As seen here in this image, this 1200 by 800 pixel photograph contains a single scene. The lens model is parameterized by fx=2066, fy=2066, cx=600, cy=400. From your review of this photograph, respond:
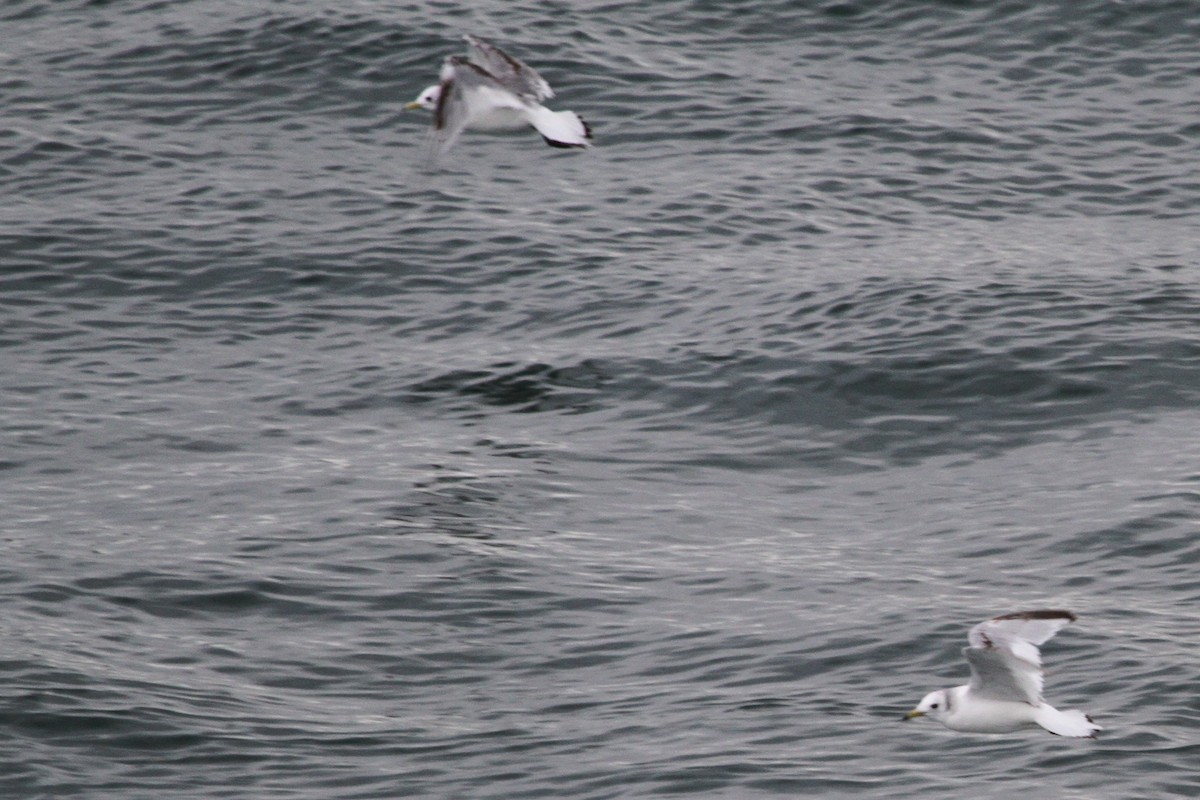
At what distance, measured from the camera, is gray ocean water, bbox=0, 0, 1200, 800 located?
17.8 m

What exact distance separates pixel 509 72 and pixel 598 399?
17.4ft

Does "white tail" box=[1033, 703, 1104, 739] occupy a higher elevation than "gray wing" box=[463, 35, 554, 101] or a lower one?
lower

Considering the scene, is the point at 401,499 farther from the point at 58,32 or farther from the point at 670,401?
the point at 58,32

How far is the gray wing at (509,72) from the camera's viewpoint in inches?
848

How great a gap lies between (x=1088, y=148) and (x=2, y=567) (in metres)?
18.7

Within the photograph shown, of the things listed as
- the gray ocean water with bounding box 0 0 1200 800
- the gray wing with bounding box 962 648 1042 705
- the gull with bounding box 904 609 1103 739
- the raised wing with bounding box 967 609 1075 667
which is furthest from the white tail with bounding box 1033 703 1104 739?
the gray ocean water with bounding box 0 0 1200 800

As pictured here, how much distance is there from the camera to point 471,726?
1791 cm

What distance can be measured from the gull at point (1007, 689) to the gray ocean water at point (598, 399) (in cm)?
117

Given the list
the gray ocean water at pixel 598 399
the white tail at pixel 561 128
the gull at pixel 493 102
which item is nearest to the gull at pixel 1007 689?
the gray ocean water at pixel 598 399

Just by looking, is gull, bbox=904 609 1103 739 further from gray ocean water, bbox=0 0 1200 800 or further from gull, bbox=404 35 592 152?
gull, bbox=404 35 592 152

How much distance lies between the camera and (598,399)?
25719 millimetres

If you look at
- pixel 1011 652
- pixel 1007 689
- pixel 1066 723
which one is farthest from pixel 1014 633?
pixel 1007 689

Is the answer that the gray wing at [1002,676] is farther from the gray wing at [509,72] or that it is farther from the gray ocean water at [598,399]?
the gray wing at [509,72]

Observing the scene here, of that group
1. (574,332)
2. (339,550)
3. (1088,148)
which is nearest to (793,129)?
(1088,148)
